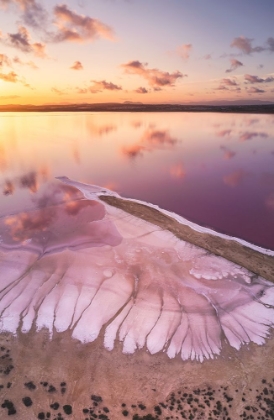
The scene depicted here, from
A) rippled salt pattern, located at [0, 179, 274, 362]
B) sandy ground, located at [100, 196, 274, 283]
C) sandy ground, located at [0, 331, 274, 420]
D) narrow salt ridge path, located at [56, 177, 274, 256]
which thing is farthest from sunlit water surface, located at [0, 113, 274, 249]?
sandy ground, located at [0, 331, 274, 420]

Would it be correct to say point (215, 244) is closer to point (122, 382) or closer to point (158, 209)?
point (158, 209)

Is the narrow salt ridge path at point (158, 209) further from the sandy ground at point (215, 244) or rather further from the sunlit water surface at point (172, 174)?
the sunlit water surface at point (172, 174)

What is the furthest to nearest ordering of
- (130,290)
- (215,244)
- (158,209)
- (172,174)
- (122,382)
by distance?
(172,174)
(158,209)
(215,244)
(130,290)
(122,382)

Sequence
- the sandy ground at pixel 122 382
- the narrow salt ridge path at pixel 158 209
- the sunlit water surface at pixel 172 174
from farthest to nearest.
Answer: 1. the sunlit water surface at pixel 172 174
2. the narrow salt ridge path at pixel 158 209
3. the sandy ground at pixel 122 382

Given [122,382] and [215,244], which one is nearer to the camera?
[122,382]

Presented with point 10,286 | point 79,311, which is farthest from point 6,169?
point 79,311

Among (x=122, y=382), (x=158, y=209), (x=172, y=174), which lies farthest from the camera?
(x=172, y=174)

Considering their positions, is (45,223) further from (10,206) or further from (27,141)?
(27,141)

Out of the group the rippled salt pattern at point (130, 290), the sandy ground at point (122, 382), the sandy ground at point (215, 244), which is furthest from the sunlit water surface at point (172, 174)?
the sandy ground at point (122, 382)

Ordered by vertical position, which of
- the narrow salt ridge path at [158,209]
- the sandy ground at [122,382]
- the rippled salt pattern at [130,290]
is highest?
the narrow salt ridge path at [158,209]

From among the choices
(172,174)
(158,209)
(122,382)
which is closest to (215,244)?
(158,209)

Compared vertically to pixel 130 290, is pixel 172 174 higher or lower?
higher

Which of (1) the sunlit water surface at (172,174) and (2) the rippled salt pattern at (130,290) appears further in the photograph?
(1) the sunlit water surface at (172,174)
